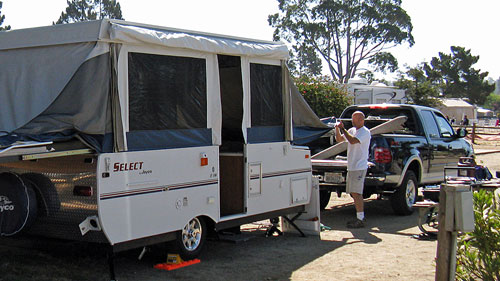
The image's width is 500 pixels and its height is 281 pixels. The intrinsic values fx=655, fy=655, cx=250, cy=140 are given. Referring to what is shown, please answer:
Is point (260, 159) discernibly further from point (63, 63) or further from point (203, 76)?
point (63, 63)

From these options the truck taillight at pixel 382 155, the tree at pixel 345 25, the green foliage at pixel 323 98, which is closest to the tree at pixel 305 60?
the tree at pixel 345 25

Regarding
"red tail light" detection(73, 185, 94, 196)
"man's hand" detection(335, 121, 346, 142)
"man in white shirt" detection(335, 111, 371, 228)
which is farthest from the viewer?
"man's hand" detection(335, 121, 346, 142)

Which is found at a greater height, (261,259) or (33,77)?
(33,77)

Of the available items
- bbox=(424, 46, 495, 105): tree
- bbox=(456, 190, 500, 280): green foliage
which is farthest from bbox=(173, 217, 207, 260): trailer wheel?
bbox=(424, 46, 495, 105): tree

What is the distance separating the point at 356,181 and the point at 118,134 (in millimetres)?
4302

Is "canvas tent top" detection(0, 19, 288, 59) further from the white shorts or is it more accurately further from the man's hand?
the white shorts

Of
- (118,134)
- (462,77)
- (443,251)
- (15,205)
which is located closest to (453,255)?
(443,251)

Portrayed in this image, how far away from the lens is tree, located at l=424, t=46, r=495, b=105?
241ft

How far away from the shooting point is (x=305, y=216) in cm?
898

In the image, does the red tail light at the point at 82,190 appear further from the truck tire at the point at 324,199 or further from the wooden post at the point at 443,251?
the truck tire at the point at 324,199

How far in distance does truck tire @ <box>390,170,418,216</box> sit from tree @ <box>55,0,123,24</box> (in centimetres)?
4601

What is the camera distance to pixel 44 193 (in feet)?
21.0

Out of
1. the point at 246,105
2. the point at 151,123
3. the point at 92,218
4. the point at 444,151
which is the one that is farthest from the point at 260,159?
the point at 444,151

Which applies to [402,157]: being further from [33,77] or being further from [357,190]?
[33,77]
